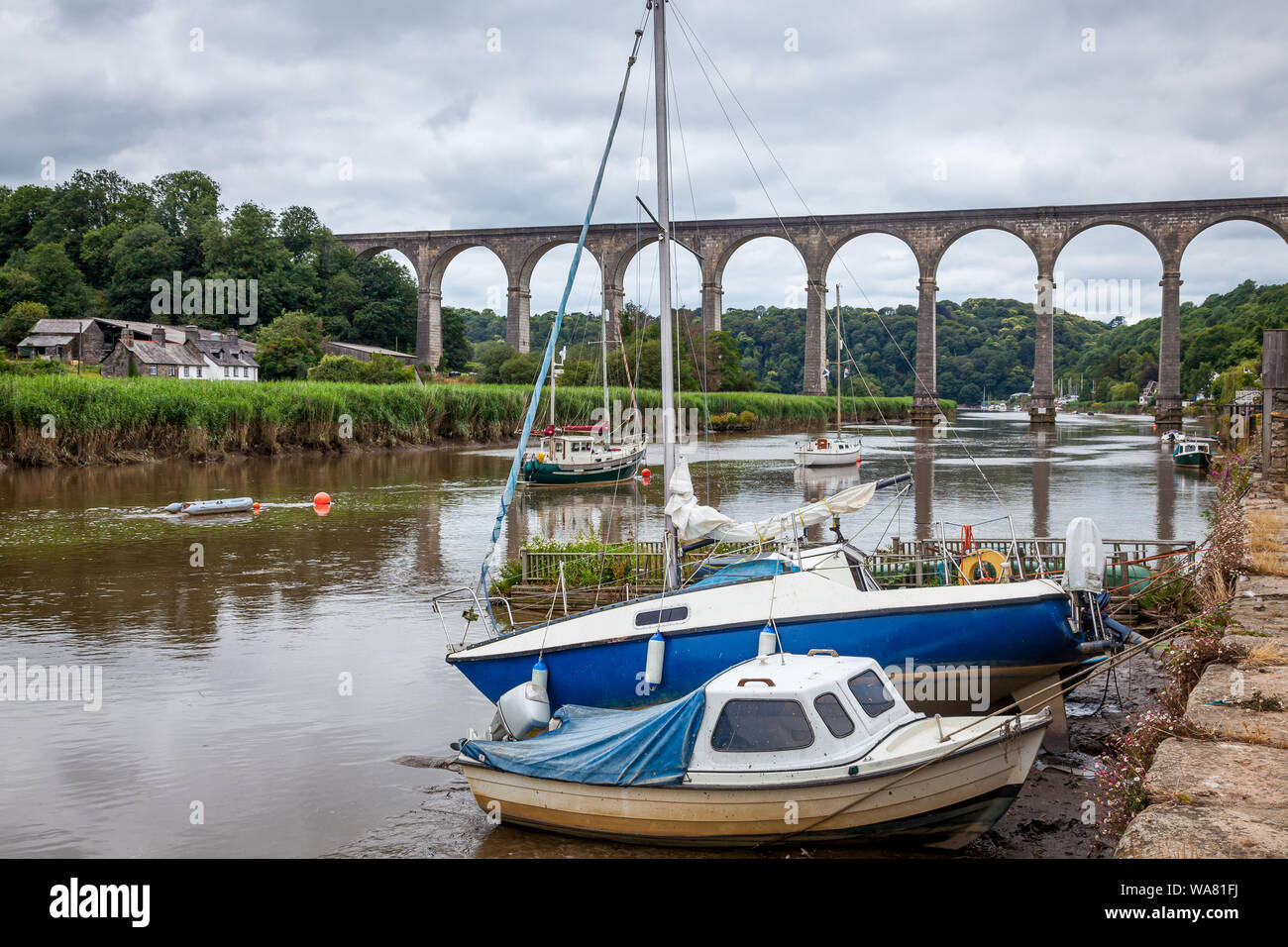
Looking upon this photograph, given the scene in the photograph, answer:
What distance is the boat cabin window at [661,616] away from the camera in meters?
7.94

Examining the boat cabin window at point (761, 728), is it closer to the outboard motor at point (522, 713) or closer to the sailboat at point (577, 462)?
the outboard motor at point (522, 713)

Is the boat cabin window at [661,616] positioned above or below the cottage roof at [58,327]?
below

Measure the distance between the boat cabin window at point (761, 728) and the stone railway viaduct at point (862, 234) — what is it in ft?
174

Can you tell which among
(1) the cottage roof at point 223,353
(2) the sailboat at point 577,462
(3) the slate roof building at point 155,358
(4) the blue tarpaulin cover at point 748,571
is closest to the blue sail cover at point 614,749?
(4) the blue tarpaulin cover at point 748,571

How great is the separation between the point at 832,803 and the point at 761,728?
1.91 ft

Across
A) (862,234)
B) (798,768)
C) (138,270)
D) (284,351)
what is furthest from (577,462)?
(138,270)

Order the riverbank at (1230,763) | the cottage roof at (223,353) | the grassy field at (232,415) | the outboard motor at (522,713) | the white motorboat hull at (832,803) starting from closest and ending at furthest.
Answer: the riverbank at (1230,763) < the white motorboat hull at (832,803) < the outboard motor at (522,713) < the grassy field at (232,415) < the cottage roof at (223,353)

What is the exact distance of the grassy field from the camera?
28422mm

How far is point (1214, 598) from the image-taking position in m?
9.32

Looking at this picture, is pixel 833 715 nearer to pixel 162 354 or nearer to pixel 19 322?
pixel 162 354

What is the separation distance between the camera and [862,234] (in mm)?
69812

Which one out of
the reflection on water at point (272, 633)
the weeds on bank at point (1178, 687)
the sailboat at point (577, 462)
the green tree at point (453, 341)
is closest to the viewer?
the weeds on bank at point (1178, 687)

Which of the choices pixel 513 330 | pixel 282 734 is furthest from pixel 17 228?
pixel 282 734
